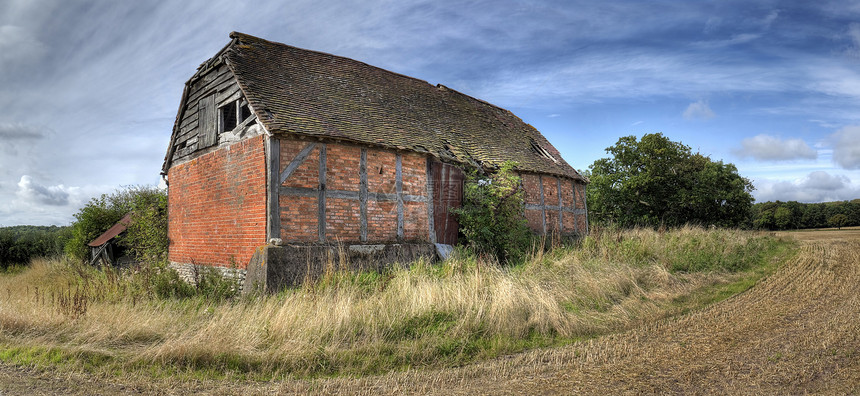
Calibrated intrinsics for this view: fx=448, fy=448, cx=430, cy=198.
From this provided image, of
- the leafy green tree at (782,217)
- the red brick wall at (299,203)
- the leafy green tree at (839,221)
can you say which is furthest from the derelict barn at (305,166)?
the leafy green tree at (782,217)

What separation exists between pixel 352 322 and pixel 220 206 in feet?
20.9

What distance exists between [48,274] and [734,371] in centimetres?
1653

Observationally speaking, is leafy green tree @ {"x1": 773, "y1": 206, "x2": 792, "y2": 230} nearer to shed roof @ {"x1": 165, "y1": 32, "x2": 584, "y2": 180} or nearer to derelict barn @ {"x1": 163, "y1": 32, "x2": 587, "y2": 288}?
shed roof @ {"x1": 165, "y1": 32, "x2": 584, "y2": 180}

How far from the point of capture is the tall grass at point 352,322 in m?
4.80

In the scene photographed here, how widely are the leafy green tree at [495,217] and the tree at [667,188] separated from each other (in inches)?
669

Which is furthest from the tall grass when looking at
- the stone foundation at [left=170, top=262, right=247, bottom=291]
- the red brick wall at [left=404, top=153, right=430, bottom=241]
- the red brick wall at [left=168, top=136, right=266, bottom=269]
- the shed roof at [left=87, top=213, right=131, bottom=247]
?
the shed roof at [left=87, top=213, right=131, bottom=247]

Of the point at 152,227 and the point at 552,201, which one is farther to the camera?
the point at 552,201

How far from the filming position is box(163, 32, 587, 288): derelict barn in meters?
9.15

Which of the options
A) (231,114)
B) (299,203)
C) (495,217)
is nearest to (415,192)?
(495,217)

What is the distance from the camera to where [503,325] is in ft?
19.0

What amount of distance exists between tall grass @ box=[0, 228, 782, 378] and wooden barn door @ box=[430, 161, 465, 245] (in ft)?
9.02

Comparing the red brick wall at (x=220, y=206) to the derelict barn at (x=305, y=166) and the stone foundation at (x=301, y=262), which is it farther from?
the stone foundation at (x=301, y=262)

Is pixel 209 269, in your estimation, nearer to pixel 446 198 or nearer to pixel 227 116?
pixel 227 116

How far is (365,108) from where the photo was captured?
39.9 feet
